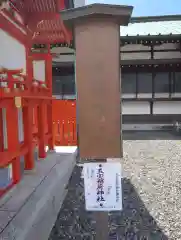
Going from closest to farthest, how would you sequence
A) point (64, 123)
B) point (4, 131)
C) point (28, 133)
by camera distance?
point (4, 131) < point (28, 133) < point (64, 123)

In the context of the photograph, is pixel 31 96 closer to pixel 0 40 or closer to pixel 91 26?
pixel 0 40

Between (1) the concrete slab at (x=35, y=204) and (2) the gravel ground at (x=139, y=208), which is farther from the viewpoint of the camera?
(2) the gravel ground at (x=139, y=208)

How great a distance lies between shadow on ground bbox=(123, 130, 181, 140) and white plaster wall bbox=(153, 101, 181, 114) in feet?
3.45

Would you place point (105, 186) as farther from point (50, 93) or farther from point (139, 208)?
point (50, 93)

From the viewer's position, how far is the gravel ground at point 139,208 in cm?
370

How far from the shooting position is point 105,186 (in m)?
2.56

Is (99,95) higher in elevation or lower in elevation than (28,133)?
higher

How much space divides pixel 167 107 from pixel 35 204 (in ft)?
34.1

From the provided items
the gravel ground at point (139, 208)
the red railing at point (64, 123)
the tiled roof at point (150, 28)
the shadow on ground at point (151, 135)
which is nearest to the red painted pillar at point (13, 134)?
the gravel ground at point (139, 208)

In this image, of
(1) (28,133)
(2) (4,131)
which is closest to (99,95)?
(2) (4,131)

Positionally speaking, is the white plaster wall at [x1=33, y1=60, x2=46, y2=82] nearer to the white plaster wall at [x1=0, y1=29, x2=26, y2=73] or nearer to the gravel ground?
the white plaster wall at [x1=0, y1=29, x2=26, y2=73]

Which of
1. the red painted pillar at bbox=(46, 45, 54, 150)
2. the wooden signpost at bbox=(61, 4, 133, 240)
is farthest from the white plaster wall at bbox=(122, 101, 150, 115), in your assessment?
the wooden signpost at bbox=(61, 4, 133, 240)

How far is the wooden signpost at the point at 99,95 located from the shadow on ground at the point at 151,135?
371 inches

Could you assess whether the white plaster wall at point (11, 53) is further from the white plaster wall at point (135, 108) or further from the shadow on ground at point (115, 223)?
the white plaster wall at point (135, 108)
